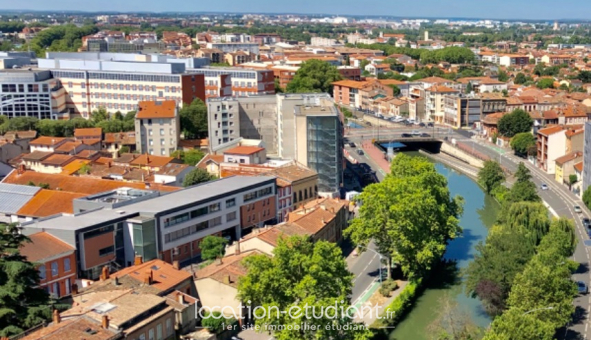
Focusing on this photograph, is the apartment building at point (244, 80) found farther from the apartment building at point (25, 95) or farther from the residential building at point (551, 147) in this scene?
the residential building at point (551, 147)

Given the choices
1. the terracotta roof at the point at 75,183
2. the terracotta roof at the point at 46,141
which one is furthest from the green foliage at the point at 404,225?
the terracotta roof at the point at 46,141

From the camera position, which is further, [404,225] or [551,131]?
[551,131]

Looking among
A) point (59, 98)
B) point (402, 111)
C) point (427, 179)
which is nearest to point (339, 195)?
point (427, 179)

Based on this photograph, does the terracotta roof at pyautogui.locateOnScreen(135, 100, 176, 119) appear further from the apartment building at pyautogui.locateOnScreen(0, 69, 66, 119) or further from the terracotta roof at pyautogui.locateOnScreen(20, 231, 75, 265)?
the terracotta roof at pyautogui.locateOnScreen(20, 231, 75, 265)

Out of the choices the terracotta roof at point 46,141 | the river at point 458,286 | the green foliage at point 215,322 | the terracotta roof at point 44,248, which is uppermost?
the terracotta roof at point 44,248

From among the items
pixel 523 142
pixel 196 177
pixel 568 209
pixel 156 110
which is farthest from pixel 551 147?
pixel 156 110

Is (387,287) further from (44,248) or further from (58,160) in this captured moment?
(58,160)
